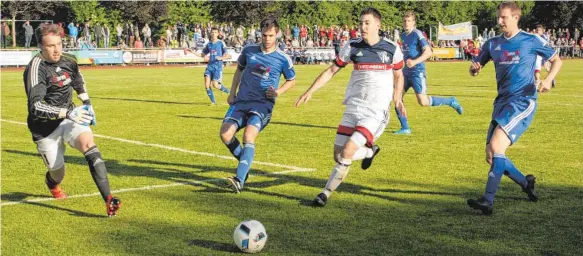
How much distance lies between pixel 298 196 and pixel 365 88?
1.46 m

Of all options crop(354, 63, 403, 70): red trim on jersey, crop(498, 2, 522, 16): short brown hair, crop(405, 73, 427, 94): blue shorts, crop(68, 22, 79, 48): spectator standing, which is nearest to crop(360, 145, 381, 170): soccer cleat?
crop(354, 63, 403, 70): red trim on jersey

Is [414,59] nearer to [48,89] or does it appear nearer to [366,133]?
[366,133]

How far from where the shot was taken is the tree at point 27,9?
48.5m

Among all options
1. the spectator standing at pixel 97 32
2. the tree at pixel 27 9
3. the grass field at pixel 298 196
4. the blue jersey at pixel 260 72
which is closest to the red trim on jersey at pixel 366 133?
the grass field at pixel 298 196

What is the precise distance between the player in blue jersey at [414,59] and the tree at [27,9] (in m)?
37.6

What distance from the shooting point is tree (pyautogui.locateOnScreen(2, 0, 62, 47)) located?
4850cm

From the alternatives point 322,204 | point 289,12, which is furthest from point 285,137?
point 289,12

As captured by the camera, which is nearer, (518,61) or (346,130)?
(518,61)

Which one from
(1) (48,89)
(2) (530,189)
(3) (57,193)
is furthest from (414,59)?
(1) (48,89)

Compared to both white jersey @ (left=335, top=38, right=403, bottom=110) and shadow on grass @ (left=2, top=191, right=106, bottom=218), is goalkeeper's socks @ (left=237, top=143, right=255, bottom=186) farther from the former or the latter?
shadow on grass @ (left=2, top=191, right=106, bottom=218)

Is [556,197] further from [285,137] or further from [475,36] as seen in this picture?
[475,36]

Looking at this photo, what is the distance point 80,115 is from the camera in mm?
7590

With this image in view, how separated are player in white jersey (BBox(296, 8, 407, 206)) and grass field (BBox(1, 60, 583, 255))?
570mm

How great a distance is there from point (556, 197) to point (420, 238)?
2.61 metres
